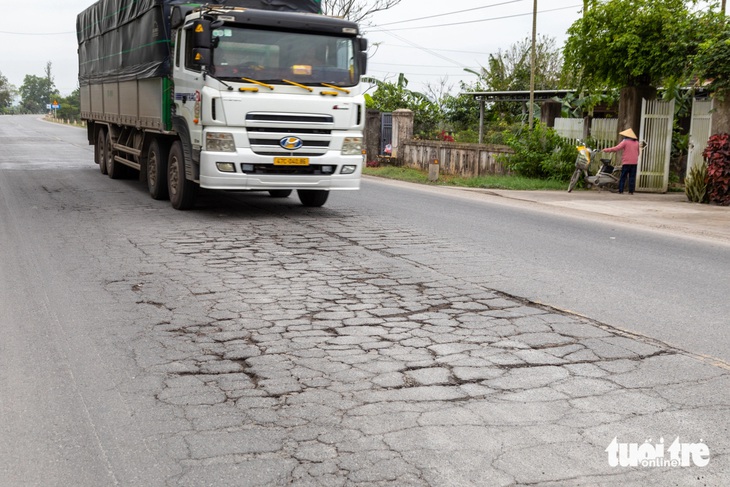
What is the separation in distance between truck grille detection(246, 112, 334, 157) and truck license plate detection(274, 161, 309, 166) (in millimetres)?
68

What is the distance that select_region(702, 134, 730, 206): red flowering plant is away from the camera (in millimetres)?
15836

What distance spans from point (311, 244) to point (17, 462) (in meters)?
6.26

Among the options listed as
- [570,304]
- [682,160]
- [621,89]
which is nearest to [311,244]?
[570,304]

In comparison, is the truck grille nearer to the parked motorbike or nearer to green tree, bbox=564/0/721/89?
the parked motorbike

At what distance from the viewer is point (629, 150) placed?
58.1ft

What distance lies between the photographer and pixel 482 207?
48.4 feet

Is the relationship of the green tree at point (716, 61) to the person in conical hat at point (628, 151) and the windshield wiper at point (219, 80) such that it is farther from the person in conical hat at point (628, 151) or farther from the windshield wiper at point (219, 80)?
the windshield wiper at point (219, 80)

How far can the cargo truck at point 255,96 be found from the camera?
11312 millimetres

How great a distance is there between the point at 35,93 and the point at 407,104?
174161 mm

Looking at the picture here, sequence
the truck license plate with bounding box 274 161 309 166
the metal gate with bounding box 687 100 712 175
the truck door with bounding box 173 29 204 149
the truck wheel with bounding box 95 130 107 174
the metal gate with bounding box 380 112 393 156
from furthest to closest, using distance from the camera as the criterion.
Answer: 1. the metal gate with bounding box 380 112 393 156
2. the truck wheel with bounding box 95 130 107 174
3. the metal gate with bounding box 687 100 712 175
4. the truck license plate with bounding box 274 161 309 166
5. the truck door with bounding box 173 29 204 149

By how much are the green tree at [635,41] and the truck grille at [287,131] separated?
9.08 meters

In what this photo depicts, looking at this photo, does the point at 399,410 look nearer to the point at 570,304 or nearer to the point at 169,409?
the point at 169,409

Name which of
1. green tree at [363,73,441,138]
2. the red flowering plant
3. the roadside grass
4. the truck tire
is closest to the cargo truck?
the truck tire

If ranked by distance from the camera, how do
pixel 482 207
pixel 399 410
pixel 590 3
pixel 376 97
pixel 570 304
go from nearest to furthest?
pixel 399 410 < pixel 570 304 < pixel 482 207 < pixel 590 3 < pixel 376 97
